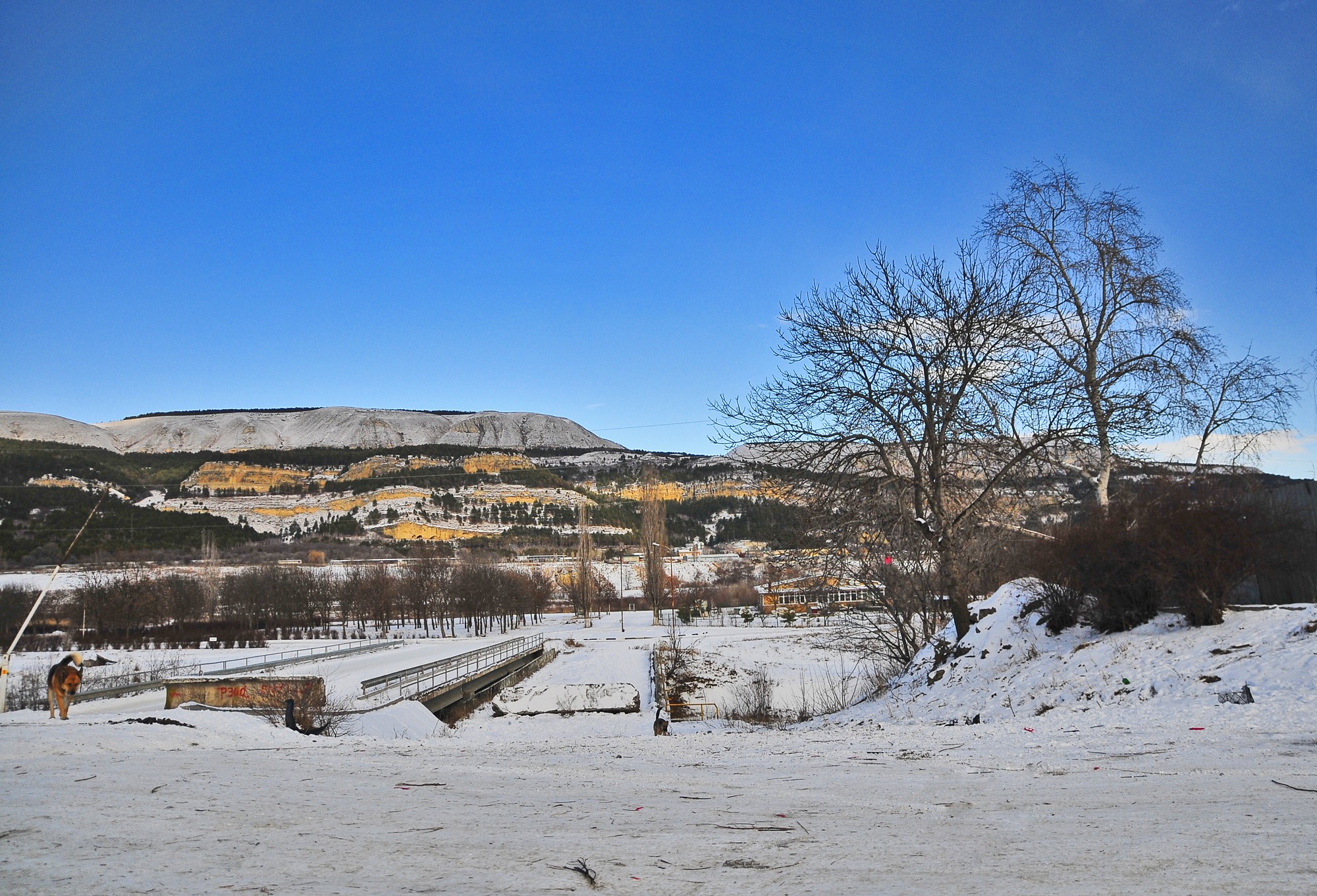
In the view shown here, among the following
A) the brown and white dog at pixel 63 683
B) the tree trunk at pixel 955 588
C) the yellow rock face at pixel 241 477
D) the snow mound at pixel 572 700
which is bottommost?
the snow mound at pixel 572 700

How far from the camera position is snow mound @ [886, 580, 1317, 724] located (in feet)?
31.2

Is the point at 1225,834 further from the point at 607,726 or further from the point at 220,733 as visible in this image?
Answer: the point at 607,726

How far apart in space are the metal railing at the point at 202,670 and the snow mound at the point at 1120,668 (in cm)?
2585

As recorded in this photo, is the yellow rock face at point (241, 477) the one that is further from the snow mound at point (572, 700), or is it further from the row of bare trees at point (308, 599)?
the snow mound at point (572, 700)

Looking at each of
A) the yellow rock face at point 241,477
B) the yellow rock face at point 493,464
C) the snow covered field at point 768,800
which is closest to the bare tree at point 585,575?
the snow covered field at point 768,800

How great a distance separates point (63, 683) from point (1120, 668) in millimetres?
18020

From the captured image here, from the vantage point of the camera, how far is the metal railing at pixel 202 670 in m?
27.1

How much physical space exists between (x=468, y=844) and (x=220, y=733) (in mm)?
9154

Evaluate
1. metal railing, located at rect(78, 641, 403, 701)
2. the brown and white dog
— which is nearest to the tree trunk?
the brown and white dog

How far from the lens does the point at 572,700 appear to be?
3291cm

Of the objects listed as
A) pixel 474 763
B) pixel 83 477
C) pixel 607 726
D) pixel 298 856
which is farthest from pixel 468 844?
pixel 83 477

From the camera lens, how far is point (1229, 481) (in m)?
12.8

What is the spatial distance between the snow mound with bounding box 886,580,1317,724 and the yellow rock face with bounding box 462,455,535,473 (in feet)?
575

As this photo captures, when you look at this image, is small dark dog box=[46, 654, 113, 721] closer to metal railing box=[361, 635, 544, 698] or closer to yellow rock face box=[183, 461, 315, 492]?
metal railing box=[361, 635, 544, 698]
